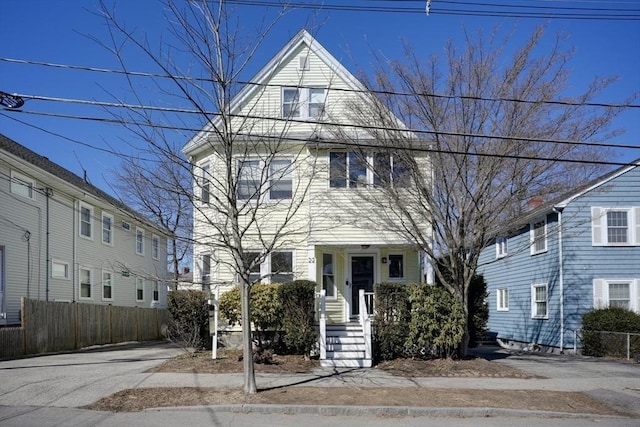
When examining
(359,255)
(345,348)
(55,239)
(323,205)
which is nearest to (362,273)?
(359,255)

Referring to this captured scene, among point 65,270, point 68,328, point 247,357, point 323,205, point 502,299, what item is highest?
point 323,205

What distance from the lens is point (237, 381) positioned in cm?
1240

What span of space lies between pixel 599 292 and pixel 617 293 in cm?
73

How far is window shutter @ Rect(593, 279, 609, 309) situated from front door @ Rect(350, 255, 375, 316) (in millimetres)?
8142

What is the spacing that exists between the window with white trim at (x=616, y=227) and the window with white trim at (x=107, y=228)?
20564 mm

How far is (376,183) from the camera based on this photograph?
1728 cm

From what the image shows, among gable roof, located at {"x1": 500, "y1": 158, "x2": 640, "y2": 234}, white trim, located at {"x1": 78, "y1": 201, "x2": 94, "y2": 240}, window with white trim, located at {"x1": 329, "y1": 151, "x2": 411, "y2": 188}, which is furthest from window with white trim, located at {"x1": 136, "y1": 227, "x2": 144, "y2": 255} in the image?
gable roof, located at {"x1": 500, "y1": 158, "x2": 640, "y2": 234}

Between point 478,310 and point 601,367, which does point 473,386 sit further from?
point 478,310

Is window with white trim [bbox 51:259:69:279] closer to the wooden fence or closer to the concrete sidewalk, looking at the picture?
the wooden fence

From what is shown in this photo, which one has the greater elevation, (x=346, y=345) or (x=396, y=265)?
(x=396, y=265)

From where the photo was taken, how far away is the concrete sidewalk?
10.8m

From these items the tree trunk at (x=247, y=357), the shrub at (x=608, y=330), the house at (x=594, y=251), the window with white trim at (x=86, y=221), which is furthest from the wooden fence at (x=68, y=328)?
the shrub at (x=608, y=330)

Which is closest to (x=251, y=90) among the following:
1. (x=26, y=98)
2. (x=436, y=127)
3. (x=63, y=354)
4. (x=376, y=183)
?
(x=376, y=183)

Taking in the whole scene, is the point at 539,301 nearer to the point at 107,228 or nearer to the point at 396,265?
the point at 396,265
